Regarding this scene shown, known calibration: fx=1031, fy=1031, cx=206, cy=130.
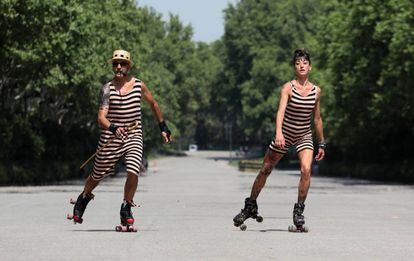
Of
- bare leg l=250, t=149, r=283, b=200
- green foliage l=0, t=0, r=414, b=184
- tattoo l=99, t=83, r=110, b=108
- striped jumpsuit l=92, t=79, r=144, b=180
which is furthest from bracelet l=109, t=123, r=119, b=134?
green foliage l=0, t=0, r=414, b=184

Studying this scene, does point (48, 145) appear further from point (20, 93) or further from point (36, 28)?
point (36, 28)

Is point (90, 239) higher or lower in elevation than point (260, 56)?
lower

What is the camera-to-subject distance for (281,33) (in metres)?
95.5

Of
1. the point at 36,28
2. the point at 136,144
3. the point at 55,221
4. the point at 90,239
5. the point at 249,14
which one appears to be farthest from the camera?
the point at 249,14

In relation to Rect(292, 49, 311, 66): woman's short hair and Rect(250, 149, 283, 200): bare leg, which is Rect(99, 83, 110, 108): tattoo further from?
Rect(292, 49, 311, 66): woman's short hair

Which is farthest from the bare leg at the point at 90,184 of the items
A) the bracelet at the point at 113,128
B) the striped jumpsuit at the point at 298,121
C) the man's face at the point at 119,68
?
the striped jumpsuit at the point at 298,121

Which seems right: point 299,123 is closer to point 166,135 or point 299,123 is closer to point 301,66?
point 301,66

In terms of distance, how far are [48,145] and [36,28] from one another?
15338 millimetres

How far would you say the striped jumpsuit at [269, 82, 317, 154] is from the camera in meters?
12.5

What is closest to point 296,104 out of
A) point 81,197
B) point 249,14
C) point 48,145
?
point 81,197

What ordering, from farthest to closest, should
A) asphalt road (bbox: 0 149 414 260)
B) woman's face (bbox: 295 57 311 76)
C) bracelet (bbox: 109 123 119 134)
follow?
woman's face (bbox: 295 57 311 76) < bracelet (bbox: 109 123 119 134) < asphalt road (bbox: 0 149 414 260)

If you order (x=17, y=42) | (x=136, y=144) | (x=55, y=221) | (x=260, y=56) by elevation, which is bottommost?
(x=55, y=221)

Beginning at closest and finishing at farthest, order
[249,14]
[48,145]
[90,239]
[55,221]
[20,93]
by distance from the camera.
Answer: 1. [90,239]
2. [55,221]
3. [20,93]
4. [48,145]
5. [249,14]

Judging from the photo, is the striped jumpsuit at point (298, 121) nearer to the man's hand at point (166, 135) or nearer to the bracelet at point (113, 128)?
the man's hand at point (166, 135)
